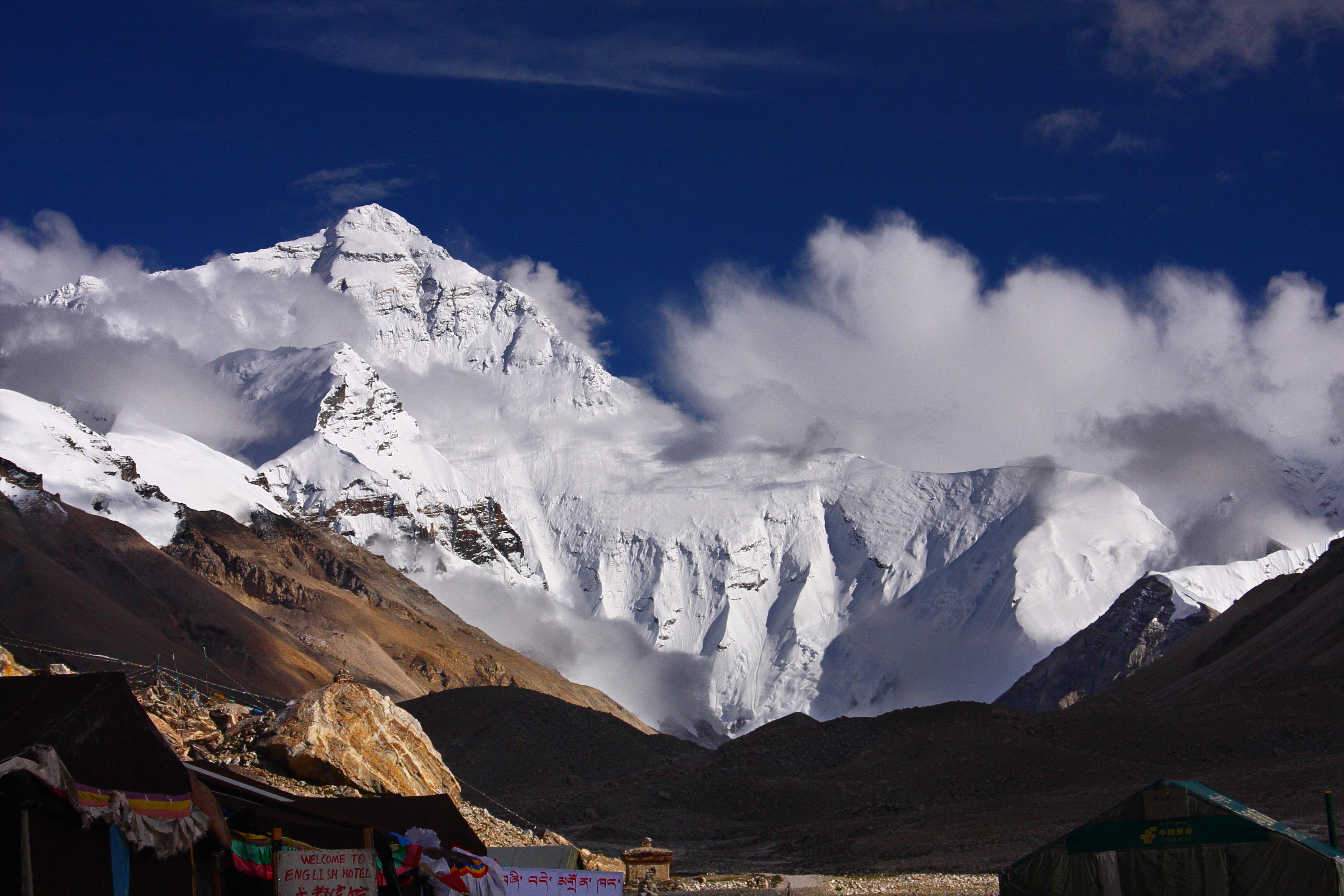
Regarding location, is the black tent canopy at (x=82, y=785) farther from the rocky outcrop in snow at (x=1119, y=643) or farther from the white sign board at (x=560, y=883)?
the rocky outcrop in snow at (x=1119, y=643)

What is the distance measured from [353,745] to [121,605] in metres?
87.8

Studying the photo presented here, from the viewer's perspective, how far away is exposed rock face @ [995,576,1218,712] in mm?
160250

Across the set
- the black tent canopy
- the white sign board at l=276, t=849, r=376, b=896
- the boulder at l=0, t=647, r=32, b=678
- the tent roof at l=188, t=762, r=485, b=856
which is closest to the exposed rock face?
the boulder at l=0, t=647, r=32, b=678

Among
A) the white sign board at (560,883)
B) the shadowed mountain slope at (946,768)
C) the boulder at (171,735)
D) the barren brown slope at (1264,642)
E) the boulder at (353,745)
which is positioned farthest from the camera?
the barren brown slope at (1264,642)

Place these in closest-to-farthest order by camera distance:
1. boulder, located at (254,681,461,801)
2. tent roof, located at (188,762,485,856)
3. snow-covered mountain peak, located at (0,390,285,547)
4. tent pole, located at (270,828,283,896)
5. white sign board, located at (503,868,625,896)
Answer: tent pole, located at (270,828,283,896) → tent roof, located at (188,762,485,856) → white sign board, located at (503,868,625,896) → boulder, located at (254,681,461,801) → snow-covered mountain peak, located at (0,390,285,547)

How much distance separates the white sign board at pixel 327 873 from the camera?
1342 centimetres

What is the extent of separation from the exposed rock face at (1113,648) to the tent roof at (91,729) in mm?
154817

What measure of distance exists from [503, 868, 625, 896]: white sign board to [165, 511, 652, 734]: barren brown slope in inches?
4173

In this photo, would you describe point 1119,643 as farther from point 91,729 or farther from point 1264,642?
point 91,729

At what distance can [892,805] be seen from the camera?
213ft

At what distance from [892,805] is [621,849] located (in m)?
13.9

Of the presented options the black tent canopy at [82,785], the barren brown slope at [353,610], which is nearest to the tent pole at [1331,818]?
the black tent canopy at [82,785]

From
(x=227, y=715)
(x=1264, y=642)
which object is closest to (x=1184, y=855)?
(x=227, y=715)

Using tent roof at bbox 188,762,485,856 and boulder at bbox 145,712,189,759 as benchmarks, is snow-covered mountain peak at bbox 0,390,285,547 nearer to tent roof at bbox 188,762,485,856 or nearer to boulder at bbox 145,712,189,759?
boulder at bbox 145,712,189,759
